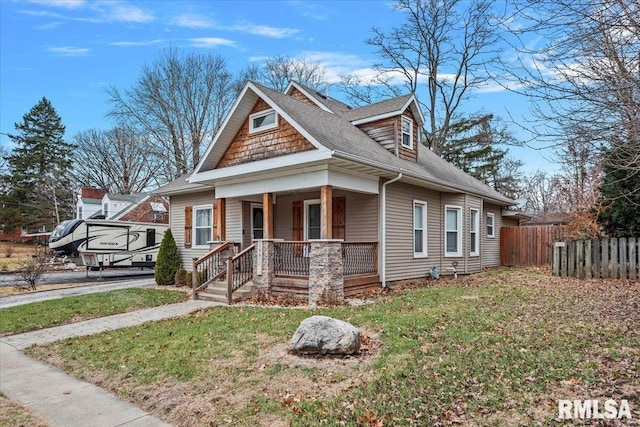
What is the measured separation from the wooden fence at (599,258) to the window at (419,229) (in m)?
4.34

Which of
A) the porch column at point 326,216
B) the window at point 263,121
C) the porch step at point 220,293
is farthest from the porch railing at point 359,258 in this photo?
the window at point 263,121

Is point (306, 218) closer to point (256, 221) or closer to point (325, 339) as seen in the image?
point (256, 221)

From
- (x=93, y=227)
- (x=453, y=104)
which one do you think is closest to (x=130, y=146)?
(x=93, y=227)

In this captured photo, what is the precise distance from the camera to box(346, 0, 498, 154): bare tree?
82.5 feet

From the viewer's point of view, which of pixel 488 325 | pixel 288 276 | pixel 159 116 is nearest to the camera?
pixel 488 325

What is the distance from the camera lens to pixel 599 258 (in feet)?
41.1

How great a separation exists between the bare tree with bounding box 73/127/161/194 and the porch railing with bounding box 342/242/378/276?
29.1 metres

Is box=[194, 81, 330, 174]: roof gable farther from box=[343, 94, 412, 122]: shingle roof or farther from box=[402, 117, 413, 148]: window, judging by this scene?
box=[402, 117, 413, 148]: window

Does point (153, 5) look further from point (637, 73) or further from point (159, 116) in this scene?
point (159, 116)

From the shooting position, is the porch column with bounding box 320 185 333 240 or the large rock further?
the porch column with bounding box 320 185 333 240

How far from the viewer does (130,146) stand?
3609cm

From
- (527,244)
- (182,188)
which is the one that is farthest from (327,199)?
(527,244)

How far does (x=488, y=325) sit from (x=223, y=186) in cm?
891

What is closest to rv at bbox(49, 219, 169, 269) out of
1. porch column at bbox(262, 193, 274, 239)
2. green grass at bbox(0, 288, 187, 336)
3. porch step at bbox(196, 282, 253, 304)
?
green grass at bbox(0, 288, 187, 336)
